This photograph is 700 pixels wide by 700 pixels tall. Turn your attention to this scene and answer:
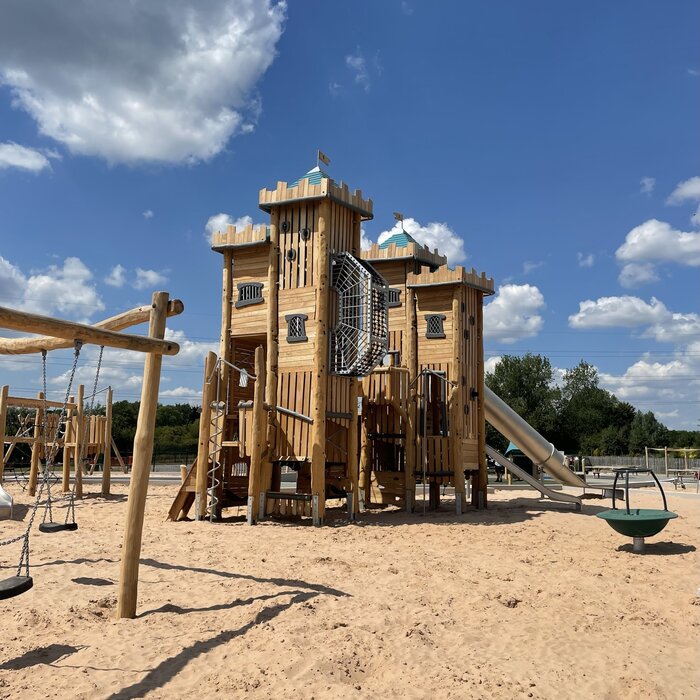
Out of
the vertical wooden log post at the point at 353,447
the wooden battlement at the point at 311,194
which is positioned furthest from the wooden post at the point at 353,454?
the wooden battlement at the point at 311,194

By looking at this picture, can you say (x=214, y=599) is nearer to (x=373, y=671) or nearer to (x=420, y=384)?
(x=373, y=671)

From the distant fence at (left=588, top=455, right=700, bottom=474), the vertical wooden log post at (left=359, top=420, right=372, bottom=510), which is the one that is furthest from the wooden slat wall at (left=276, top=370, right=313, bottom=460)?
the distant fence at (left=588, top=455, right=700, bottom=474)

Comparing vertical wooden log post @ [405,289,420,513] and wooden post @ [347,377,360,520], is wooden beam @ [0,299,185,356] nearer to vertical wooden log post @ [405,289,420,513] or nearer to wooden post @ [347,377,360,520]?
wooden post @ [347,377,360,520]

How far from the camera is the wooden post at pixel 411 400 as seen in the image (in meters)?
16.6

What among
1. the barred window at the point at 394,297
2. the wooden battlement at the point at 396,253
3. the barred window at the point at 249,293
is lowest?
the barred window at the point at 249,293

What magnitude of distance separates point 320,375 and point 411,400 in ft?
11.5

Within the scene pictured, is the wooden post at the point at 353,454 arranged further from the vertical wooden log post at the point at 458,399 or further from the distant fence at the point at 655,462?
the distant fence at the point at 655,462

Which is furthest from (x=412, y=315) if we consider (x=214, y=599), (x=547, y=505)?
(x=214, y=599)

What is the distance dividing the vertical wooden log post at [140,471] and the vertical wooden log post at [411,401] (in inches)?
398

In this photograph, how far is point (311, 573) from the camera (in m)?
8.88

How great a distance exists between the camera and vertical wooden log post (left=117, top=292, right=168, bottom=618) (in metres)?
6.67

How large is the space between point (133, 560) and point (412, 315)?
1199 cm

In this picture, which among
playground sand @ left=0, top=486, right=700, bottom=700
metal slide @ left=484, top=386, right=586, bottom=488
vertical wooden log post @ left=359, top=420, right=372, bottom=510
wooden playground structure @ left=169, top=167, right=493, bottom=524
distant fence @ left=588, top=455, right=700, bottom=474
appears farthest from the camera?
distant fence @ left=588, top=455, right=700, bottom=474

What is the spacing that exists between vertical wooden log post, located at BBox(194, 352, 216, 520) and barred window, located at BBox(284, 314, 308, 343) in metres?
1.86
